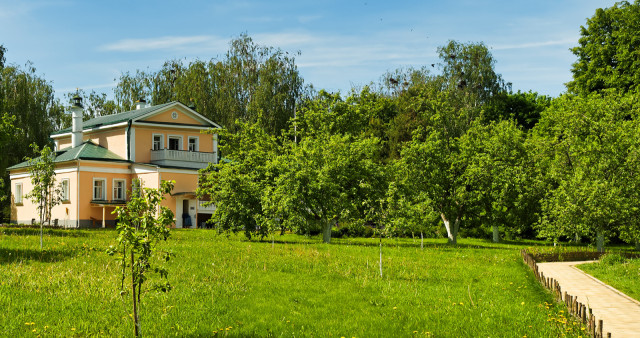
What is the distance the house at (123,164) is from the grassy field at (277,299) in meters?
26.3

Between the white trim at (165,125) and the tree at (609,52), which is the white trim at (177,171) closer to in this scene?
the white trim at (165,125)

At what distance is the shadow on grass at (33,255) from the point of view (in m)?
18.5

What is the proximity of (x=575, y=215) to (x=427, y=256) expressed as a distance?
9.15 metres

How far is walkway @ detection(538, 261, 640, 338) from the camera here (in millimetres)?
11742

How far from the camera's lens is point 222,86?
207ft

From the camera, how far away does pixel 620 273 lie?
2092 cm

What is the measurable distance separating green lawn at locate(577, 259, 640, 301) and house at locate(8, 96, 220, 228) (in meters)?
28.0

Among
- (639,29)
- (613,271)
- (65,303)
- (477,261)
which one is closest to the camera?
(65,303)

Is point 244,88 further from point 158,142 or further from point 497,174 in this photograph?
point 497,174

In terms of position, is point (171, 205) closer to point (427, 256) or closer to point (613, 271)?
point (427, 256)

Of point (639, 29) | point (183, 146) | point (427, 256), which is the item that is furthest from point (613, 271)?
point (183, 146)

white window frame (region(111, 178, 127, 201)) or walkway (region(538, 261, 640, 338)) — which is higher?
white window frame (region(111, 178, 127, 201))

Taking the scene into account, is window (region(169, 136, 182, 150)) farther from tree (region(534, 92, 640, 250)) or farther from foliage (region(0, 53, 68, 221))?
tree (region(534, 92, 640, 250))

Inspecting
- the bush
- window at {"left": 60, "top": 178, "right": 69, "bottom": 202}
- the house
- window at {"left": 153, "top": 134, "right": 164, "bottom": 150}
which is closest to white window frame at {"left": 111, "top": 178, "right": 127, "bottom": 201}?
the house
